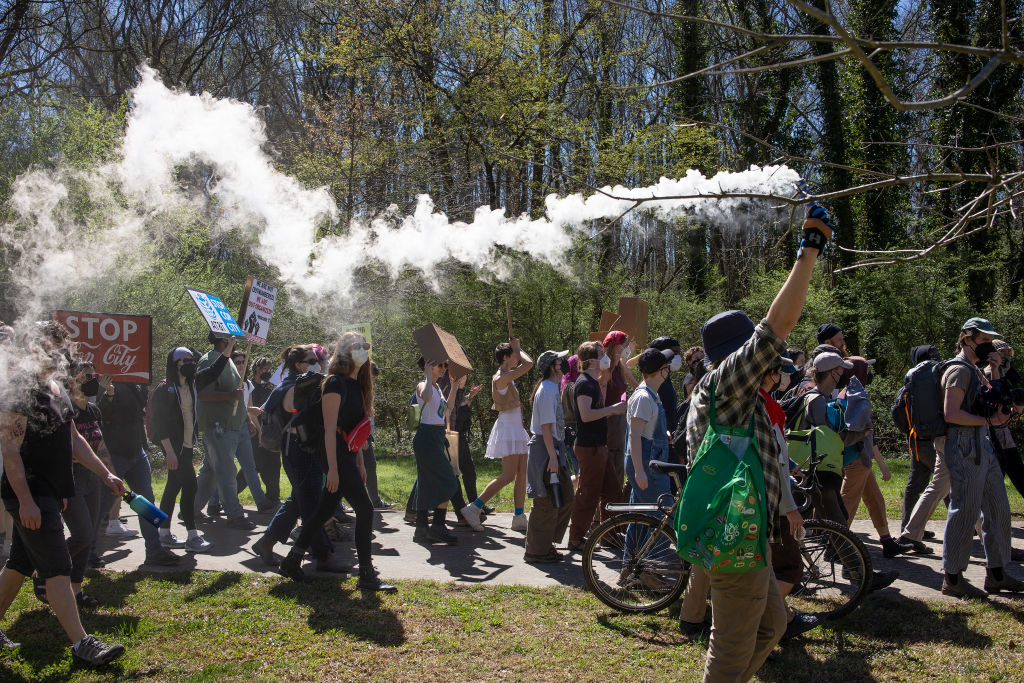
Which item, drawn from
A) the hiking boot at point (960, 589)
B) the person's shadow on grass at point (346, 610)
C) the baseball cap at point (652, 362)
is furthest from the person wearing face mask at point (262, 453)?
the hiking boot at point (960, 589)

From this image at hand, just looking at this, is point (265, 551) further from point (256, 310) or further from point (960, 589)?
point (960, 589)

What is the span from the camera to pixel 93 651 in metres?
4.31

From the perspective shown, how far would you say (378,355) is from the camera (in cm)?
1636

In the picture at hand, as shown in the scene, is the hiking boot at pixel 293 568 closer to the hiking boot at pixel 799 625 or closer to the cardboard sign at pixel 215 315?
the cardboard sign at pixel 215 315

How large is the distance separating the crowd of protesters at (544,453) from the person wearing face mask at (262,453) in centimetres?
4

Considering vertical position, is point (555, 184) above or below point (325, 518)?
above

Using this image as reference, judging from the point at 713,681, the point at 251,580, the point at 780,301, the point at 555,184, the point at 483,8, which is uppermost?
the point at 483,8

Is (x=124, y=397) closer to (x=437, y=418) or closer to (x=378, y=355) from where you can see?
(x=437, y=418)

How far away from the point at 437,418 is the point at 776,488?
14.6ft

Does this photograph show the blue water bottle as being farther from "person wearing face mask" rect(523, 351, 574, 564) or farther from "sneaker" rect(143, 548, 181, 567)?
"person wearing face mask" rect(523, 351, 574, 564)

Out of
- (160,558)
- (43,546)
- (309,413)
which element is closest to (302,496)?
(309,413)

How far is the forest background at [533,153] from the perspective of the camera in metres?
15.5

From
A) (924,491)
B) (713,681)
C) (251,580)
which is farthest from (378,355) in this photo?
(713,681)

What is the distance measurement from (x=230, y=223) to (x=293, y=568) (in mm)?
12190
